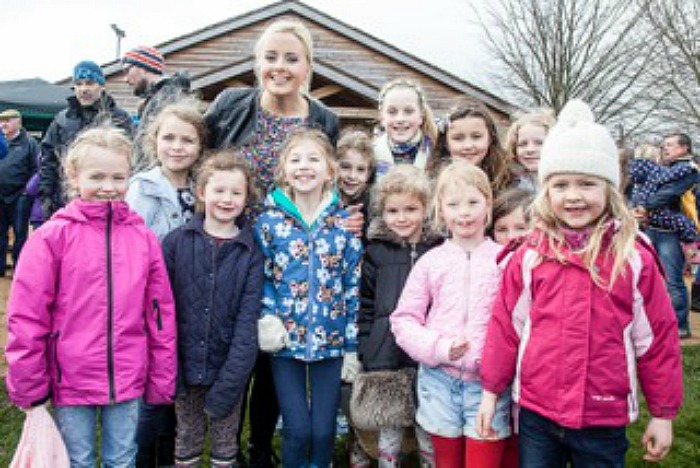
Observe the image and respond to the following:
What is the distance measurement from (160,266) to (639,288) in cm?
189

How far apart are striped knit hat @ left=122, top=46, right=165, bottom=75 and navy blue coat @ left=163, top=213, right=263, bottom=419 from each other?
248 cm

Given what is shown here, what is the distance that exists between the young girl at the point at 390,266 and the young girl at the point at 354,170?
1.15 feet

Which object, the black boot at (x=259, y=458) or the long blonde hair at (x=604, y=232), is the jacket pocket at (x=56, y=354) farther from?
the long blonde hair at (x=604, y=232)

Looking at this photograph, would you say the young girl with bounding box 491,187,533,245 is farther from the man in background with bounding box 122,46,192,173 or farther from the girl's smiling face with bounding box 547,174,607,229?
the man in background with bounding box 122,46,192,173

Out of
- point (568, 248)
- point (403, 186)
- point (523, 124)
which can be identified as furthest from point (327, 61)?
Result: point (568, 248)

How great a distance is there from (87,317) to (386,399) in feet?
4.39

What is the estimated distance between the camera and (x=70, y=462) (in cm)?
236

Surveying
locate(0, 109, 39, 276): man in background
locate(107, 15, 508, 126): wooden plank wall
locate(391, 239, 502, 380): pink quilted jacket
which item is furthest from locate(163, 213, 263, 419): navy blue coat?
locate(107, 15, 508, 126): wooden plank wall

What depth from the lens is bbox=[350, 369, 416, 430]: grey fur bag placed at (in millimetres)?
2736

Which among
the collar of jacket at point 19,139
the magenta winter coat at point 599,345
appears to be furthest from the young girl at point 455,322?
the collar of jacket at point 19,139

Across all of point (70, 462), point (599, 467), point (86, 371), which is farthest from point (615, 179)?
point (70, 462)

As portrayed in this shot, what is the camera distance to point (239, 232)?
9.21ft

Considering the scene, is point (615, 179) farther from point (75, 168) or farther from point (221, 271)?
point (75, 168)

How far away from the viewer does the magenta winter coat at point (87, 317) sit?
2.22 metres
